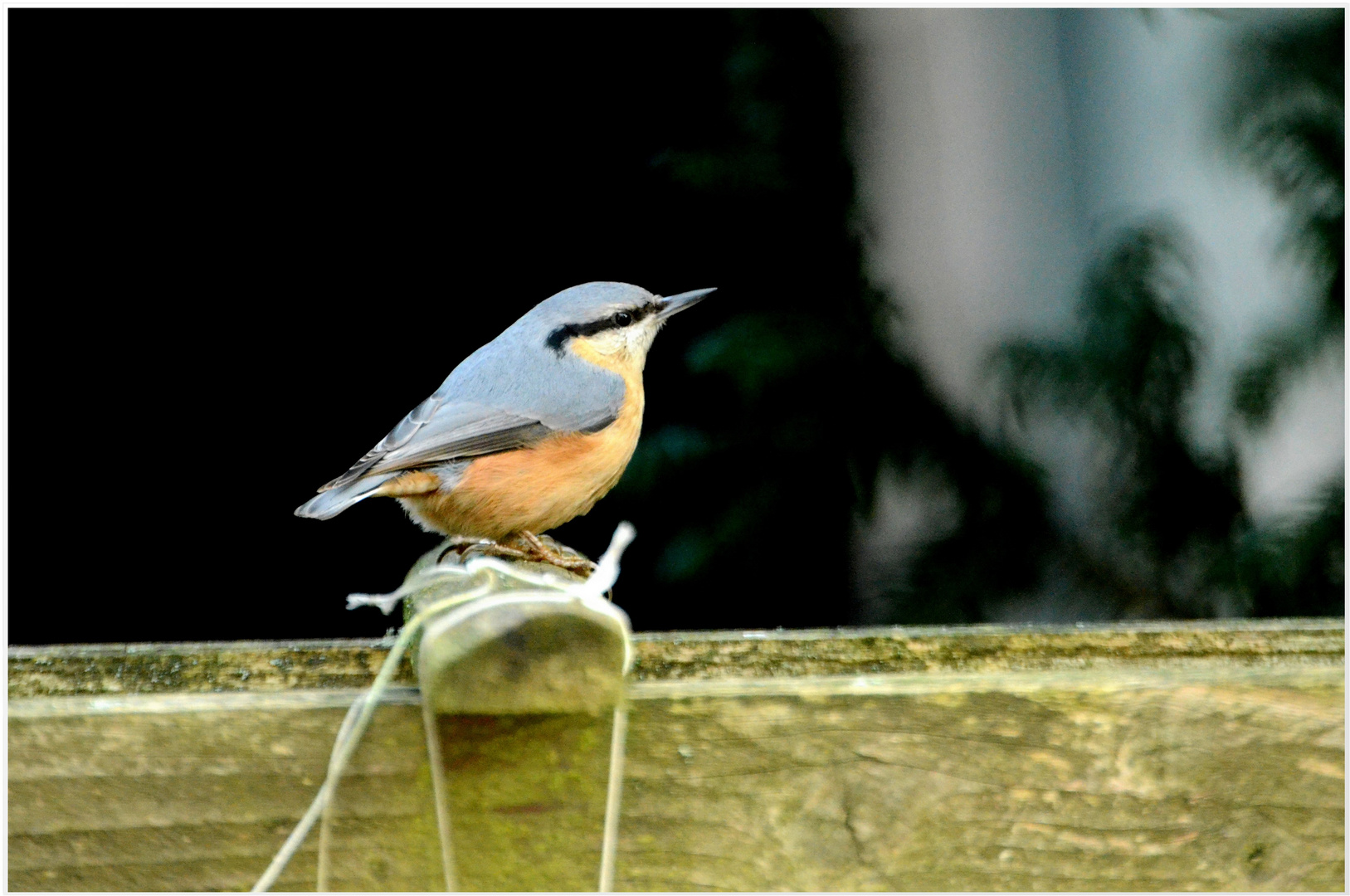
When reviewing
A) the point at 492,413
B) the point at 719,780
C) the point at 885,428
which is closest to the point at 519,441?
the point at 492,413

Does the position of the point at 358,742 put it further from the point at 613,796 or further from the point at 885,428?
the point at 885,428

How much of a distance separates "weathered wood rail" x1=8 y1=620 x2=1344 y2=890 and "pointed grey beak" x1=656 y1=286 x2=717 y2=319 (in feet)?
5.23

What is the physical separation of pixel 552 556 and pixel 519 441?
0.24 m

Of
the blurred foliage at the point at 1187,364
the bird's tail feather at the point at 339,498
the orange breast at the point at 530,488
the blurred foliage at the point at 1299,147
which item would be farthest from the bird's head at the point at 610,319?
the blurred foliage at the point at 1299,147

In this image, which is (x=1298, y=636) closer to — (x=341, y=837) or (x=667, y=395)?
(x=341, y=837)

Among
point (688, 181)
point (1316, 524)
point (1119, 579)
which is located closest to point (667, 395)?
point (688, 181)

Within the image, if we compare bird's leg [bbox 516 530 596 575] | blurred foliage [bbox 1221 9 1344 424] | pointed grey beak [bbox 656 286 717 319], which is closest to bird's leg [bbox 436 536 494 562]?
bird's leg [bbox 516 530 596 575]

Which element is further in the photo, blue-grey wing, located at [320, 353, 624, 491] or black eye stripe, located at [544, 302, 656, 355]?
black eye stripe, located at [544, 302, 656, 355]

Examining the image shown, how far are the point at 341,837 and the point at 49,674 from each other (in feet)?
1.35

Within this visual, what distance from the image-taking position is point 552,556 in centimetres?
268

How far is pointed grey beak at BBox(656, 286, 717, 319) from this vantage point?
2811mm

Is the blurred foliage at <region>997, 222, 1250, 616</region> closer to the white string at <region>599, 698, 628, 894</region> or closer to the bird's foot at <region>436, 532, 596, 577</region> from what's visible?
the bird's foot at <region>436, 532, 596, 577</region>

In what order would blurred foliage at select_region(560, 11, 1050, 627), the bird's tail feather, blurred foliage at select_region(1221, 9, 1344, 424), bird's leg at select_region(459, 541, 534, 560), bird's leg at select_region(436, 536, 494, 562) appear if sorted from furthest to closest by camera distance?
blurred foliage at select_region(560, 11, 1050, 627), blurred foliage at select_region(1221, 9, 1344, 424), bird's leg at select_region(436, 536, 494, 562), bird's leg at select_region(459, 541, 534, 560), the bird's tail feather

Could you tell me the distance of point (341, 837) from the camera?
110 cm
